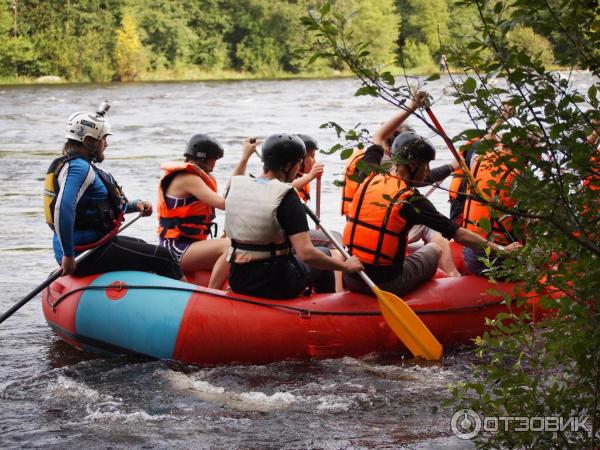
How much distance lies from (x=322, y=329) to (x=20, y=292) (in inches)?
128

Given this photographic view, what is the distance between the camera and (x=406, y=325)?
530 cm

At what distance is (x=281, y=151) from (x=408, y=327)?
A: 120 centimetres

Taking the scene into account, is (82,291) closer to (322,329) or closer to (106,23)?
(322,329)

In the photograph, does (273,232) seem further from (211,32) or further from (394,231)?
(211,32)

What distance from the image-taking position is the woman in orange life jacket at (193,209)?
587 cm

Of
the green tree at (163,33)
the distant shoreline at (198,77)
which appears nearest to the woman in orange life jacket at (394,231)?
the distant shoreline at (198,77)

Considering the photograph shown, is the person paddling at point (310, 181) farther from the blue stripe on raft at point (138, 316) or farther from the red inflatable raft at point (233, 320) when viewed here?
the blue stripe on raft at point (138, 316)

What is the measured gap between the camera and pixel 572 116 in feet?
8.66

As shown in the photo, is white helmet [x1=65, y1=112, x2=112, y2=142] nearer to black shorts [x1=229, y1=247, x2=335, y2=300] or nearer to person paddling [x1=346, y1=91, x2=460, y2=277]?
black shorts [x1=229, y1=247, x2=335, y2=300]

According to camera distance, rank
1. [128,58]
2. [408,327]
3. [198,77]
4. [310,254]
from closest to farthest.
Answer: [310,254], [408,327], [128,58], [198,77]

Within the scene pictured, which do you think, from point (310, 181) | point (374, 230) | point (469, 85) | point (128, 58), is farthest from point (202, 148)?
point (128, 58)

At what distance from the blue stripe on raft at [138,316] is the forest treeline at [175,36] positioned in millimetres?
35313

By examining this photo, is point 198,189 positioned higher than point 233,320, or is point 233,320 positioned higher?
point 198,189

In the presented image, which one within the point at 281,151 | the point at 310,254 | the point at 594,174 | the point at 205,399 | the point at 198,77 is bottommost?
the point at 198,77
